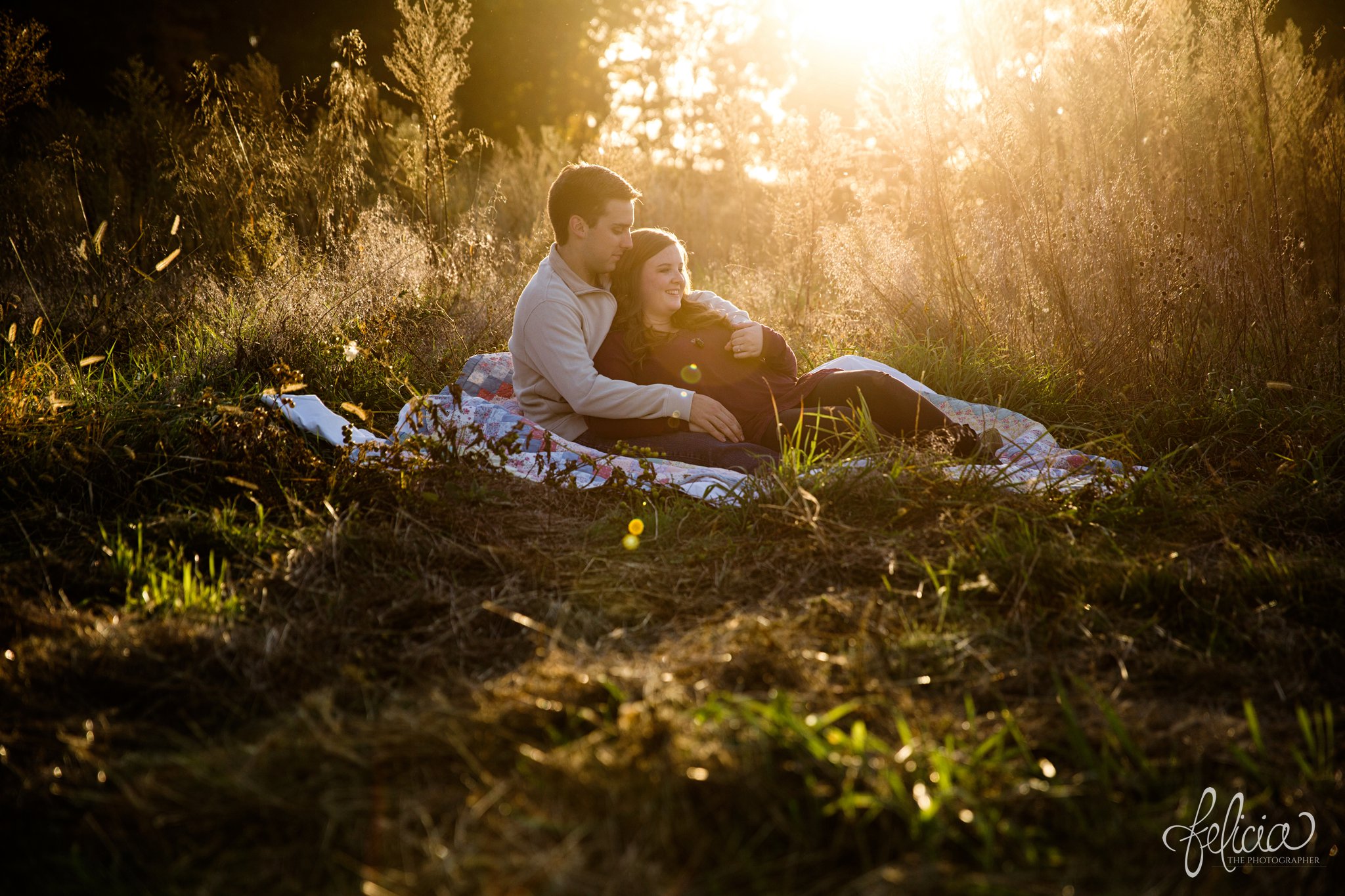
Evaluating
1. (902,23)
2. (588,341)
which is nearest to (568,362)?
(588,341)

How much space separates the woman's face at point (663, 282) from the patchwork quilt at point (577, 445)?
26.0 inches

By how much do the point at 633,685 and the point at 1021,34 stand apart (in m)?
4.87

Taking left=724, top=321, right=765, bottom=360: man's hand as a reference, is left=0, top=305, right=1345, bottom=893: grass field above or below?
below

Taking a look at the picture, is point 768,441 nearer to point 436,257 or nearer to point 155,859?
point 155,859

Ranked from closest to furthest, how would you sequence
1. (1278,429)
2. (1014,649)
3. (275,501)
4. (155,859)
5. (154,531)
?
(155,859) → (1014,649) → (154,531) → (275,501) → (1278,429)

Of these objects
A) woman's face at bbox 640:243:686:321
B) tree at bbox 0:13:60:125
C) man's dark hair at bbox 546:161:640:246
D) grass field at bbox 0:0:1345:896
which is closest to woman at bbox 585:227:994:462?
woman's face at bbox 640:243:686:321

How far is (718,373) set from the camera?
343 centimetres

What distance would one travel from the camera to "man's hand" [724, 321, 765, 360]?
336cm

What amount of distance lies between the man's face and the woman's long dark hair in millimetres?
47

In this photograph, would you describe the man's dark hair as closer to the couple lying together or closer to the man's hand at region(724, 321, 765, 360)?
the couple lying together

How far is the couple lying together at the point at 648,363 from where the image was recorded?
10.3 feet

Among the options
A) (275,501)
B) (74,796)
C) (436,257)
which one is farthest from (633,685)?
(436,257)

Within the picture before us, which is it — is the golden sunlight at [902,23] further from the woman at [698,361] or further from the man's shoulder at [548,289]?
the man's shoulder at [548,289]

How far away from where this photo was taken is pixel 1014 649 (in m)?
1.75
